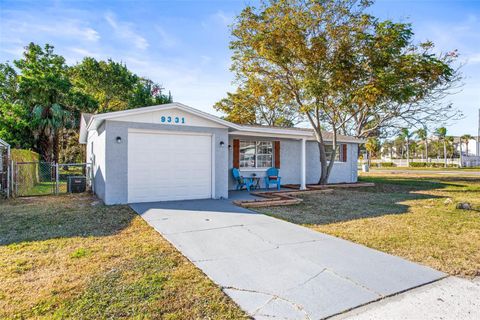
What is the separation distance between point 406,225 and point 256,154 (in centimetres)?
753

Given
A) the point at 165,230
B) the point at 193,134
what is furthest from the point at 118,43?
the point at 165,230

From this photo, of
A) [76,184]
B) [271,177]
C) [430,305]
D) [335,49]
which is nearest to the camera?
[430,305]

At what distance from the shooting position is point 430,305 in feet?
9.72

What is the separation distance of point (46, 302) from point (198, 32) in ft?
34.5

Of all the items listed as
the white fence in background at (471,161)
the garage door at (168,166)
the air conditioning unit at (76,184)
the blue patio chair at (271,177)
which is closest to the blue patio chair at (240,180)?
the blue patio chair at (271,177)

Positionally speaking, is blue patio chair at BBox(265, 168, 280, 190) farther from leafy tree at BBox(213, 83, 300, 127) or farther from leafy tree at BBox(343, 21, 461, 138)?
leafy tree at BBox(213, 83, 300, 127)

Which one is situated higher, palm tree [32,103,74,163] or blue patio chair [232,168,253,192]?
palm tree [32,103,74,163]

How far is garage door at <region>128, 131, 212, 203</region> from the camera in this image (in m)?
8.64

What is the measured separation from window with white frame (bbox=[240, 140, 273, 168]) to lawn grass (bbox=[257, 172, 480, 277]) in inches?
148

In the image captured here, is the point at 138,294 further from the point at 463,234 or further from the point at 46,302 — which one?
the point at 463,234

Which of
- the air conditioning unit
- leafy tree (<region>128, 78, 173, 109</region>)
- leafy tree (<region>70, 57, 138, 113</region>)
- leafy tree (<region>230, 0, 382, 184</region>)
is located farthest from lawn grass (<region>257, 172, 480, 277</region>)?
leafy tree (<region>70, 57, 138, 113</region>)

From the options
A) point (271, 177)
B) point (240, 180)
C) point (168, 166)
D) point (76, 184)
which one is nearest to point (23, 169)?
point (76, 184)

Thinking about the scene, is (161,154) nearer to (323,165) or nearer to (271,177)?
(271,177)

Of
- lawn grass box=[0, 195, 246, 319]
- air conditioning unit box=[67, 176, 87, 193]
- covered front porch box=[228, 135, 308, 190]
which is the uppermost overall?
covered front porch box=[228, 135, 308, 190]
